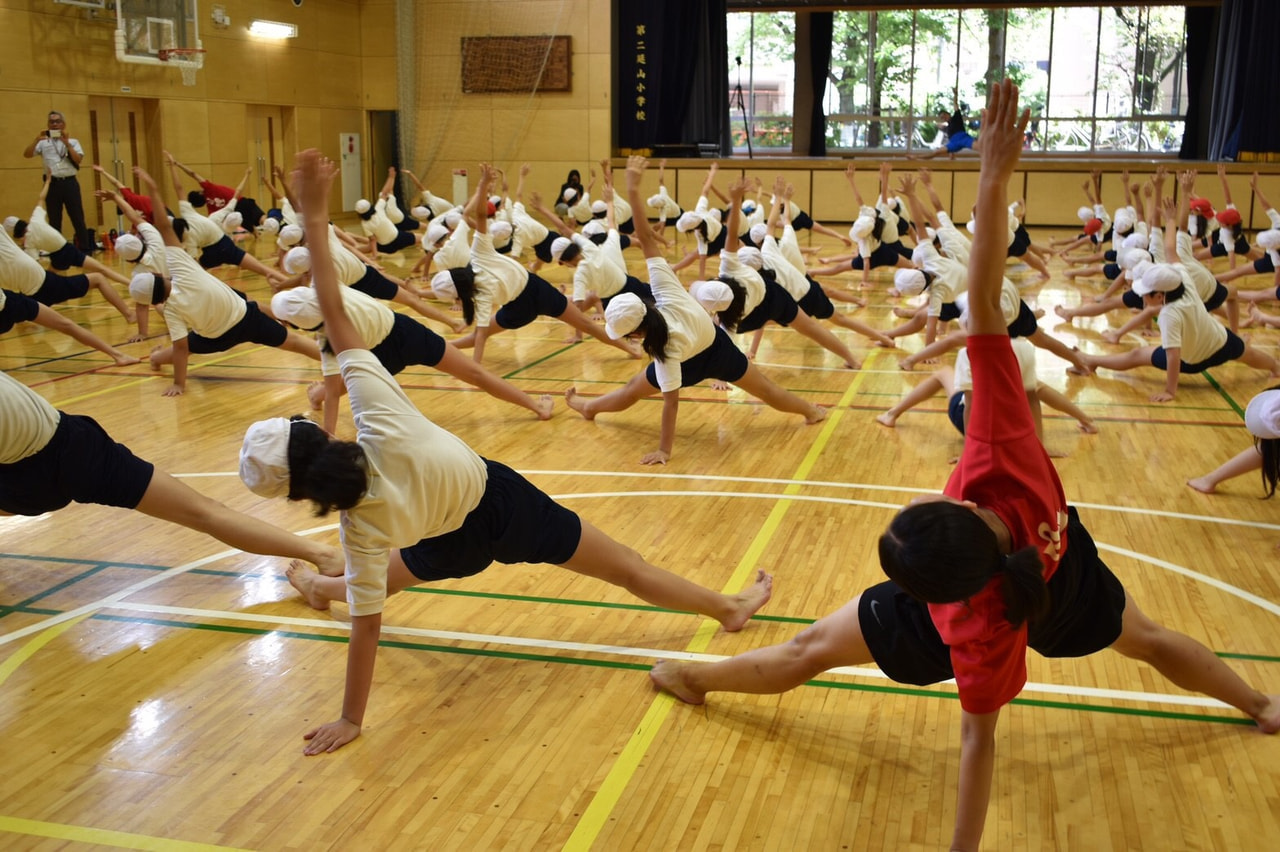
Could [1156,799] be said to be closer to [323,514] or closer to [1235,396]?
[323,514]

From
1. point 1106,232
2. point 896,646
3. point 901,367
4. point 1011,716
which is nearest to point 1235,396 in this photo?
point 901,367

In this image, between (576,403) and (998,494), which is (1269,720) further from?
(576,403)

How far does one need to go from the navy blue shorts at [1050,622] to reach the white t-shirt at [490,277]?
4975 mm

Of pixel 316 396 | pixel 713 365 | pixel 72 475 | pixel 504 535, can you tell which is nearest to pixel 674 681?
pixel 504 535

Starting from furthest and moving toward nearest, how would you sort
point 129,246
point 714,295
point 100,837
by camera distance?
point 129,246
point 714,295
point 100,837

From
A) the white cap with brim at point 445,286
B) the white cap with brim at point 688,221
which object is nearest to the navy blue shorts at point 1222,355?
the white cap with brim at point 445,286

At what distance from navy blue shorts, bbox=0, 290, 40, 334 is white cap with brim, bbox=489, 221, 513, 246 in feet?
11.8

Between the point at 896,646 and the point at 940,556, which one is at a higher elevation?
the point at 940,556

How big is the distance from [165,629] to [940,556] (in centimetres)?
280

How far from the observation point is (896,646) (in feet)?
8.31

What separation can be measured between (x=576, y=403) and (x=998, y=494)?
4606mm

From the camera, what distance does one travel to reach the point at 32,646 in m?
3.66

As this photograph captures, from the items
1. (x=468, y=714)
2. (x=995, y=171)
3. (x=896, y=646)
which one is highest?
(x=995, y=171)

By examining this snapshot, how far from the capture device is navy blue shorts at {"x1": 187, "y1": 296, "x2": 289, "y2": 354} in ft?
22.4
